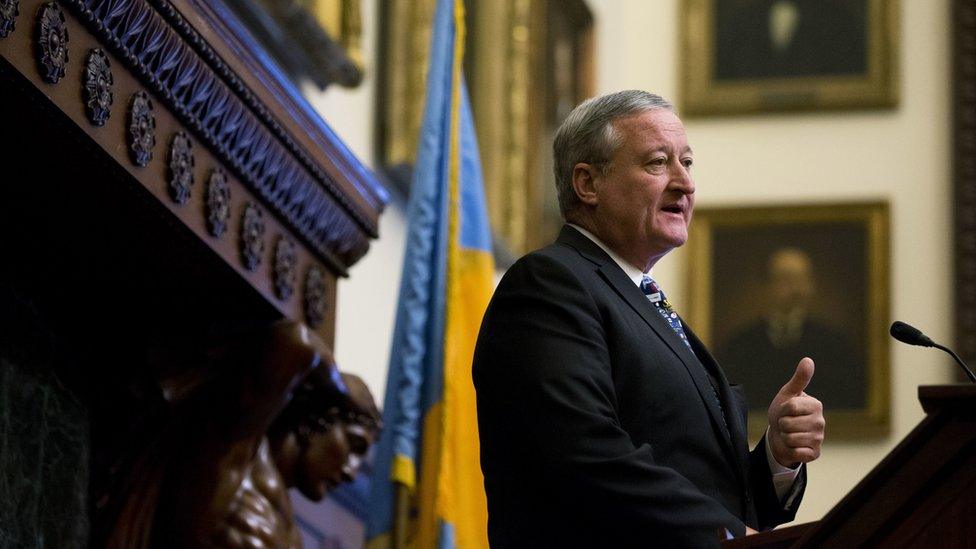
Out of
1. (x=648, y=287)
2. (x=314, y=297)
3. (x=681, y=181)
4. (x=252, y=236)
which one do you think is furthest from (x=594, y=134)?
(x=314, y=297)

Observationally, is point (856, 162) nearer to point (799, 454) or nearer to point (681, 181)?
point (681, 181)

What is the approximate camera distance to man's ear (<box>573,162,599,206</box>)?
10.8 ft

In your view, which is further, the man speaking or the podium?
the man speaking

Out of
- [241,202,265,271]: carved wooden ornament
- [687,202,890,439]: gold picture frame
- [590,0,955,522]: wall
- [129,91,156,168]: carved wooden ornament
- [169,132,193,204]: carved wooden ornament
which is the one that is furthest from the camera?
[590,0,955,522]: wall


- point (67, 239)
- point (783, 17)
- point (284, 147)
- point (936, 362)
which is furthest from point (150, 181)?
point (783, 17)

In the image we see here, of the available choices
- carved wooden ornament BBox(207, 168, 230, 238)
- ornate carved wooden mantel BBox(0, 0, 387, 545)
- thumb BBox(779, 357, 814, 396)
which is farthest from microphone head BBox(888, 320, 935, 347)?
carved wooden ornament BBox(207, 168, 230, 238)

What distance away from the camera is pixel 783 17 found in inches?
487

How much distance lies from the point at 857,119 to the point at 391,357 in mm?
6758

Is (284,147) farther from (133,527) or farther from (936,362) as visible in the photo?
(936,362)

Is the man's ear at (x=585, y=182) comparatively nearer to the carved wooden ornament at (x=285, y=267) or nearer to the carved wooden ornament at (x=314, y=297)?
the carved wooden ornament at (x=285, y=267)

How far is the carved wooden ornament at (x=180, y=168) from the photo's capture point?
3.86m

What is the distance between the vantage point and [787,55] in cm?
1228

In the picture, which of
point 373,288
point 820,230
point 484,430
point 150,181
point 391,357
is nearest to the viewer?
point 484,430

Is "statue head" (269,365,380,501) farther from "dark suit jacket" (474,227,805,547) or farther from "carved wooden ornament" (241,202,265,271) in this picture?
"dark suit jacket" (474,227,805,547)
